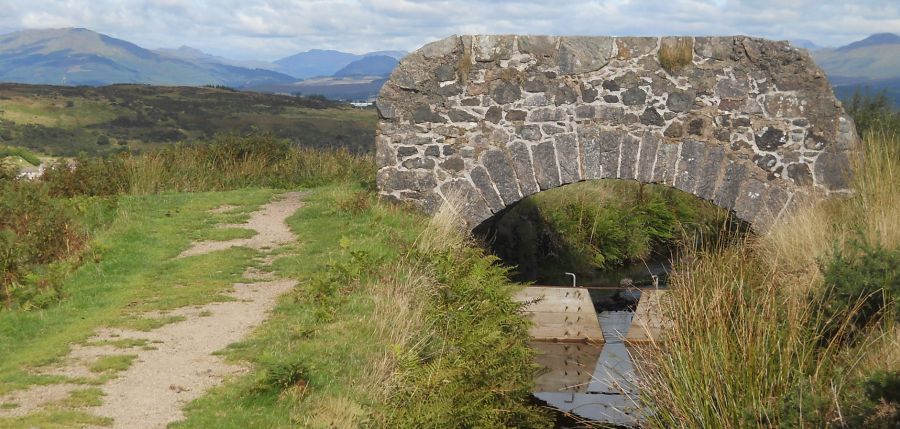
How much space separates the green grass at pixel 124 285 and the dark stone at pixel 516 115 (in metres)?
3.47

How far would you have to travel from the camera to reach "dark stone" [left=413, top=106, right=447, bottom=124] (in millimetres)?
12375

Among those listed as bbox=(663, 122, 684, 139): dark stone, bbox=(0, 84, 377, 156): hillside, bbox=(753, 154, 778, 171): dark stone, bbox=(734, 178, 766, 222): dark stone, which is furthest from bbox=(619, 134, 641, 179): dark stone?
bbox=(0, 84, 377, 156): hillside

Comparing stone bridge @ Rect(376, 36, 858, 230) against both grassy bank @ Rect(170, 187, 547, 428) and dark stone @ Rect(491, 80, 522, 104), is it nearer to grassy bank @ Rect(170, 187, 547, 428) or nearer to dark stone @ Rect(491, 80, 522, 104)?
dark stone @ Rect(491, 80, 522, 104)

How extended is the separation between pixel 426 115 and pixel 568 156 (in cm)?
178

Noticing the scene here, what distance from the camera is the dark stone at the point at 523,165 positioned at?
482 inches

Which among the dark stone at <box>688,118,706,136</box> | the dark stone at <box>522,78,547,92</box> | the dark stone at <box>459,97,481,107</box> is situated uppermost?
the dark stone at <box>522,78,547,92</box>

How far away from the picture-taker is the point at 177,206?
1348 centimetres

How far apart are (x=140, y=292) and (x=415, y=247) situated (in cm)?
275

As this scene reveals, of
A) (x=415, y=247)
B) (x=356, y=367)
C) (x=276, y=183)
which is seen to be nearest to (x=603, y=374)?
(x=415, y=247)

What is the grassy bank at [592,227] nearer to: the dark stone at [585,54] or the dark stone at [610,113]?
the dark stone at [610,113]

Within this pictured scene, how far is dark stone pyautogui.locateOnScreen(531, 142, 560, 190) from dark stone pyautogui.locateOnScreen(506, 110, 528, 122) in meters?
0.38

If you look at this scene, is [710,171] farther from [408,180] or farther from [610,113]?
[408,180]

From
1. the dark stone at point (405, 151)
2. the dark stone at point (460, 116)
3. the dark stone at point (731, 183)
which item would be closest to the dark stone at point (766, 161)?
the dark stone at point (731, 183)

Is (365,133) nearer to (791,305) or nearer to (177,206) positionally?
(177,206)
